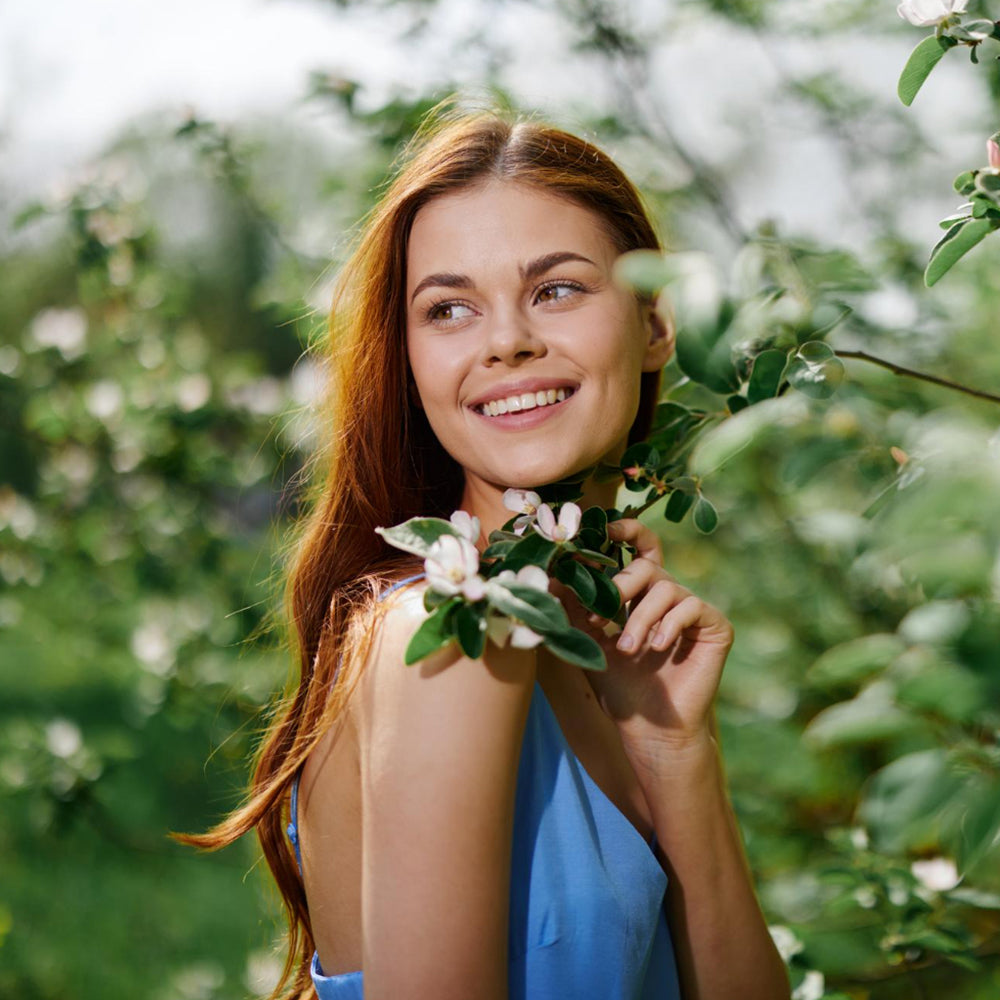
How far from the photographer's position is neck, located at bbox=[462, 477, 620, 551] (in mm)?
1530

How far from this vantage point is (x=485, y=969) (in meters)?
1.11

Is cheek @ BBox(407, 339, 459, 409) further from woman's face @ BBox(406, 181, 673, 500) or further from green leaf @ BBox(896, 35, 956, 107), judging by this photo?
green leaf @ BBox(896, 35, 956, 107)

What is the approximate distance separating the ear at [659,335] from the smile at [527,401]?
0.28 meters

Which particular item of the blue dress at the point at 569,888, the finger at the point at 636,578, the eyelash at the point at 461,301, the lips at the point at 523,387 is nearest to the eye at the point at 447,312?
the eyelash at the point at 461,301

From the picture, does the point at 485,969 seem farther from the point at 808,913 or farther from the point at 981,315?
the point at 981,315

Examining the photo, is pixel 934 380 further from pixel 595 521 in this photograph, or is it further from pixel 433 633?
pixel 433 633

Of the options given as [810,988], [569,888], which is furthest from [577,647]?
[810,988]

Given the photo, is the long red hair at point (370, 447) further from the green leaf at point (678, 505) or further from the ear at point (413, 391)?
the green leaf at point (678, 505)

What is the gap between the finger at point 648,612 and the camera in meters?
1.25

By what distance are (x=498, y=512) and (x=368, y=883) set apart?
57 cm

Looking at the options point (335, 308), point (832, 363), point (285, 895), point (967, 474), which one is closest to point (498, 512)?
point (335, 308)

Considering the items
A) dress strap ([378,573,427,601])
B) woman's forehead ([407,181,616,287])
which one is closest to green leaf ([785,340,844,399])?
woman's forehead ([407,181,616,287])

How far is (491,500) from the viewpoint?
154 cm

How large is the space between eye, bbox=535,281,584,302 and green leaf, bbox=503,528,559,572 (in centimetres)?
39
